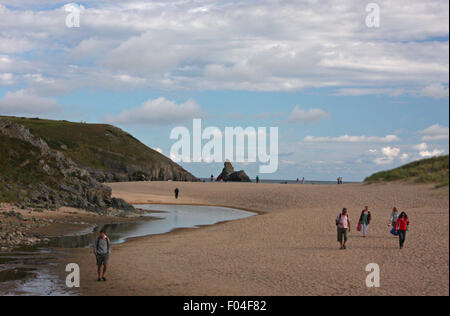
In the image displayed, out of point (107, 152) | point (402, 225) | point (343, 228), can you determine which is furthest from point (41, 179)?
point (107, 152)

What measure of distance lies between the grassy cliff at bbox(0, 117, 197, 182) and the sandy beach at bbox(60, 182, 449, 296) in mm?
85947

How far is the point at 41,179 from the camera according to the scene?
52250mm

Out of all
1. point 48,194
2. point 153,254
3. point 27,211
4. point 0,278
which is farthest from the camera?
point 48,194

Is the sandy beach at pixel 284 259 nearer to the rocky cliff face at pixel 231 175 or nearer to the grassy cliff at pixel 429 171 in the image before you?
the grassy cliff at pixel 429 171

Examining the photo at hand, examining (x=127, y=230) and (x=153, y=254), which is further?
(x=127, y=230)

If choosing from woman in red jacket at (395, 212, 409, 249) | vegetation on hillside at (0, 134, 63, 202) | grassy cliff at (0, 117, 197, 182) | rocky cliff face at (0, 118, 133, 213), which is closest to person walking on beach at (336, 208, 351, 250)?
woman in red jacket at (395, 212, 409, 249)

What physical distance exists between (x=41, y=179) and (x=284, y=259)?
35.8m

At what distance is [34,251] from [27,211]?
56.1 ft

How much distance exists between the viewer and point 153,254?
27578mm

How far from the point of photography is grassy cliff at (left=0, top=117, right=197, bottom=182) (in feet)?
419

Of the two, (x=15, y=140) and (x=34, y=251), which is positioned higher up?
(x=15, y=140)
